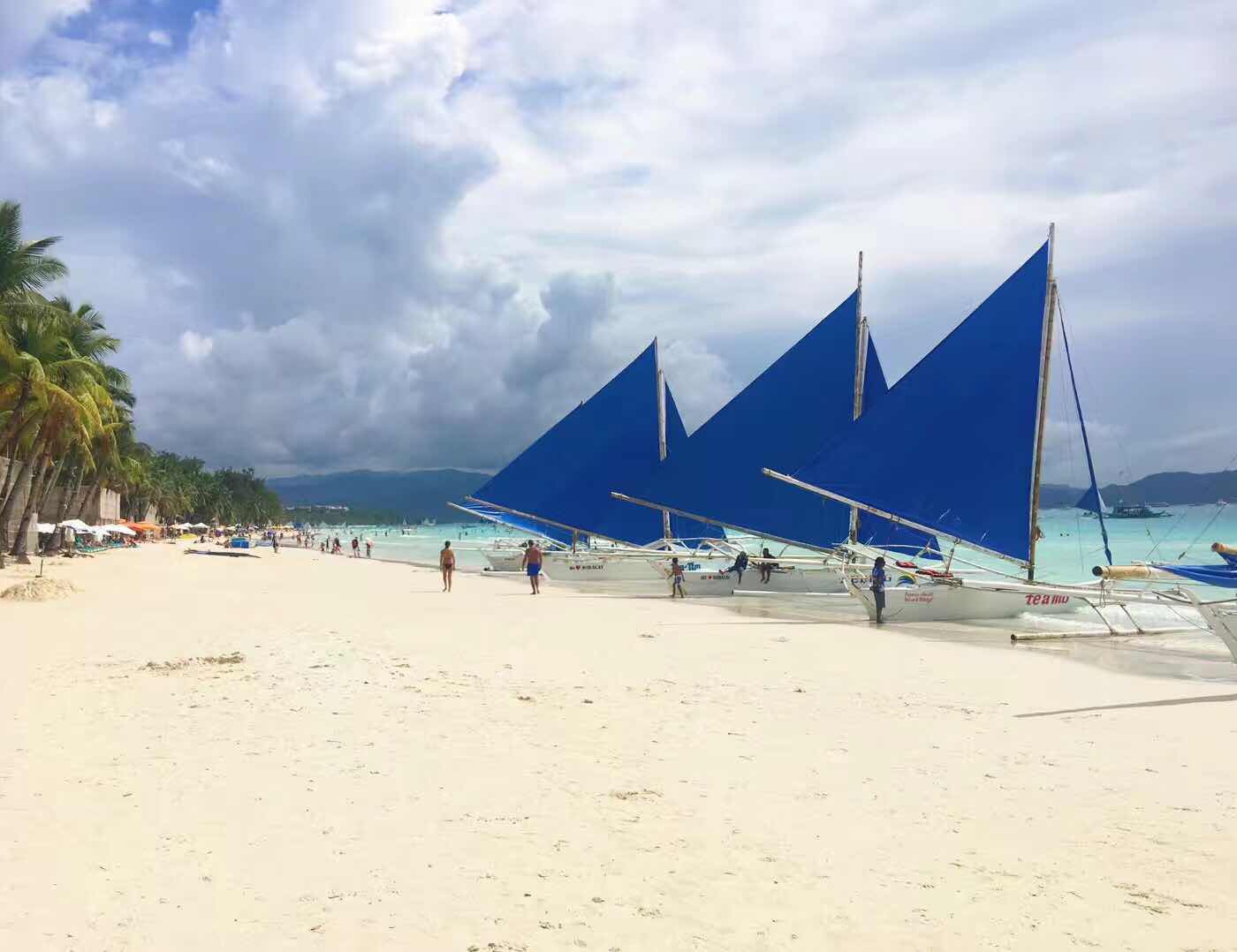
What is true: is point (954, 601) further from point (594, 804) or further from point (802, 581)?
point (594, 804)

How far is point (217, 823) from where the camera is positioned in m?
5.48

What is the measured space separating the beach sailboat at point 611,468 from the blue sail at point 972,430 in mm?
13356

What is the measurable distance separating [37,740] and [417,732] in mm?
2945

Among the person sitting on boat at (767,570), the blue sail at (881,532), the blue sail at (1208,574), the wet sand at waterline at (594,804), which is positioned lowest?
the wet sand at waterline at (594,804)

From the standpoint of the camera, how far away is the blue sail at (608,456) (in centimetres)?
3538

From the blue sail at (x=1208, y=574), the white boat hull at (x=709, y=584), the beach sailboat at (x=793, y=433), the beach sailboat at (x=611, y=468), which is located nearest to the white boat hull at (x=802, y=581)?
the white boat hull at (x=709, y=584)

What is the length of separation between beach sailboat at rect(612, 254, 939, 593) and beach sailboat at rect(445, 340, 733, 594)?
6.98 metres

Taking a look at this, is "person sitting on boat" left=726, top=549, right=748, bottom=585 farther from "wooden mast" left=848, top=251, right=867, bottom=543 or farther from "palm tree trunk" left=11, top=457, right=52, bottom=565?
"palm tree trunk" left=11, top=457, right=52, bottom=565

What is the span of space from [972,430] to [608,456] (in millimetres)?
17342

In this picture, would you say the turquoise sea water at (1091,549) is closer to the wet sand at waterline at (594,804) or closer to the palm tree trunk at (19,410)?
the wet sand at waterline at (594,804)

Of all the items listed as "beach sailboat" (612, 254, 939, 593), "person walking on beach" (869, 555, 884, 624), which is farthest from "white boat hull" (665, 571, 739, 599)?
"person walking on beach" (869, 555, 884, 624)

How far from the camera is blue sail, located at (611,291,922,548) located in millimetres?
26641

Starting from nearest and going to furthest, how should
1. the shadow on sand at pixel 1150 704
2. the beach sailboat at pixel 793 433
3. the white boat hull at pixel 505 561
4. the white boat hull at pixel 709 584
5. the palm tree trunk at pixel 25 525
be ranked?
the shadow on sand at pixel 1150 704 → the beach sailboat at pixel 793 433 → the white boat hull at pixel 709 584 → the palm tree trunk at pixel 25 525 → the white boat hull at pixel 505 561

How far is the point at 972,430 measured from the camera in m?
20.6
